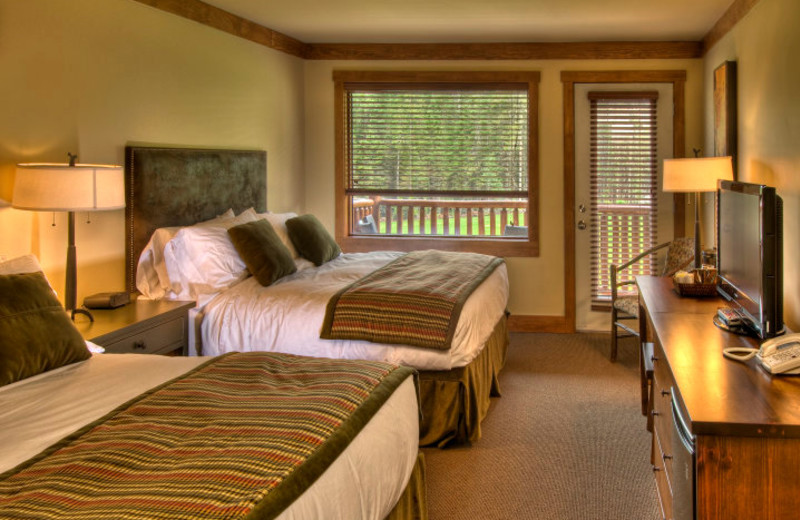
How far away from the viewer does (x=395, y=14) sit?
541 centimetres

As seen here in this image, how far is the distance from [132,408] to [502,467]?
2.01m

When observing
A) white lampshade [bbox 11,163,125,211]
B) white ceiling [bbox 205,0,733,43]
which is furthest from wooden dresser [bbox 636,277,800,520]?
white ceiling [bbox 205,0,733,43]

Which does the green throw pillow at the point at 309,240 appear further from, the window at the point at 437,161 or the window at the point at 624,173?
the window at the point at 624,173

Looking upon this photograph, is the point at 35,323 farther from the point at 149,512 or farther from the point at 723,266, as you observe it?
the point at 723,266

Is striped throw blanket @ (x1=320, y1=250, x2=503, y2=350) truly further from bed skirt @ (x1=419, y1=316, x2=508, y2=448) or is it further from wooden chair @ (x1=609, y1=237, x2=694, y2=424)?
wooden chair @ (x1=609, y1=237, x2=694, y2=424)

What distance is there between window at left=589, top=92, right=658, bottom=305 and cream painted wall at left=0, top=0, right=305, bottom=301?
284 cm

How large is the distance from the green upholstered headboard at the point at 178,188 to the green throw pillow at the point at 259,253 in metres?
0.44

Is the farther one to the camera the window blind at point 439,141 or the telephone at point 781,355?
the window blind at point 439,141

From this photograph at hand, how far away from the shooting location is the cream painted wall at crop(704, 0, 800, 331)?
12.2 feet

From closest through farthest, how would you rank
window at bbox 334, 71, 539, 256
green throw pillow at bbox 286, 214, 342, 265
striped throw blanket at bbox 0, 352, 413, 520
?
striped throw blanket at bbox 0, 352, 413, 520
green throw pillow at bbox 286, 214, 342, 265
window at bbox 334, 71, 539, 256

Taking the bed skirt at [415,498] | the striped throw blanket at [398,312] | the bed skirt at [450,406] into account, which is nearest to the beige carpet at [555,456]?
the bed skirt at [450,406]

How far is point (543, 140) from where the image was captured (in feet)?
21.6

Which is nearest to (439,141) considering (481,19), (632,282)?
(481,19)

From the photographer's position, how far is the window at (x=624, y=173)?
6410mm
